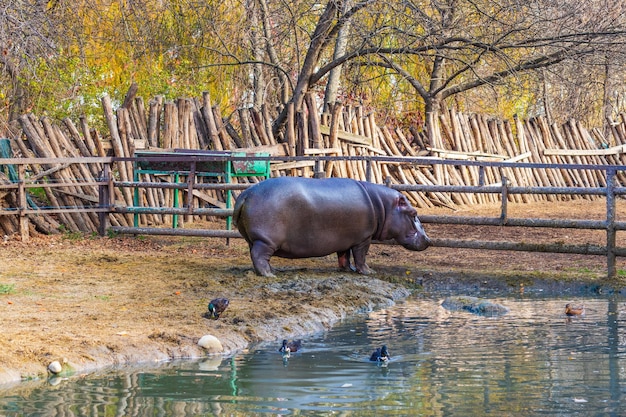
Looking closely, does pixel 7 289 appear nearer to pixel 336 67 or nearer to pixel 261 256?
pixel 261 256

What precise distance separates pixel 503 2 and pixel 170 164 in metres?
5.55

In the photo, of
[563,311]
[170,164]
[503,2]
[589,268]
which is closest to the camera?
[563,311]

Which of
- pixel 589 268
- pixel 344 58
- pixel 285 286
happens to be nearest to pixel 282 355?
pixel 285 286

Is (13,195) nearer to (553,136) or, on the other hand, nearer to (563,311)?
(563,311)

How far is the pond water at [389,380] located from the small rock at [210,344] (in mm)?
150

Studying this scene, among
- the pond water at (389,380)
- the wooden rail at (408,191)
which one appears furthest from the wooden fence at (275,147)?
the pond water at (389,380)

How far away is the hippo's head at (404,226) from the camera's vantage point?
9.38m

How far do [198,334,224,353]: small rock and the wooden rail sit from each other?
414cm

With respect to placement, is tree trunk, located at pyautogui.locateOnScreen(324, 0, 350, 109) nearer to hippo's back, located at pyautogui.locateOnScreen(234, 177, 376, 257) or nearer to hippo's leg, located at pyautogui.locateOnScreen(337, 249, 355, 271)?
hippo's leg, located at pyautogui.locateOnScreen(337, 249, 355, 271)

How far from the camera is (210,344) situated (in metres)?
6.12

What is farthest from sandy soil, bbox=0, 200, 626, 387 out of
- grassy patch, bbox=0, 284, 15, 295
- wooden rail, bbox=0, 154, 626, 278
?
wooden rail, bbox=0, 154, 626, 278

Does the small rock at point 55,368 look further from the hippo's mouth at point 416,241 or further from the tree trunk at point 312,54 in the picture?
the tree trunk at point 312,54

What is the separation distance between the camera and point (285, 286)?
8.40 metres

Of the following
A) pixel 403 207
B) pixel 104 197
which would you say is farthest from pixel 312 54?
pixel 403 207
